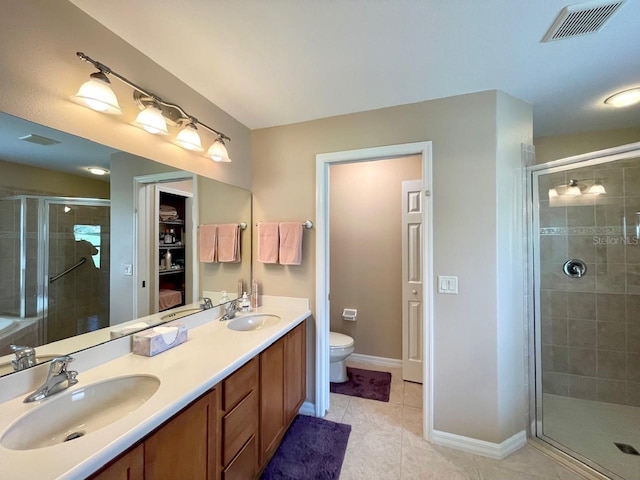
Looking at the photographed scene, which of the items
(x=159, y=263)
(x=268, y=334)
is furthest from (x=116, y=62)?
(x=268, y=334)

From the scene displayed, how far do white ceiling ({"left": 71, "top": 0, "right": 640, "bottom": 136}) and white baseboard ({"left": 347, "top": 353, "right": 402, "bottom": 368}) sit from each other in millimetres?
2555

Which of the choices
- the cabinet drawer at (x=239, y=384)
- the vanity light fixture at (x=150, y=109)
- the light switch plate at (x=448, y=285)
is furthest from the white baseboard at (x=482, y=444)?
the vanity light fixture at (x=150, y=109)

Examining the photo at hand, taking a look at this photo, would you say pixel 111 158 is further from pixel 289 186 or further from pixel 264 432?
pixel 264 432

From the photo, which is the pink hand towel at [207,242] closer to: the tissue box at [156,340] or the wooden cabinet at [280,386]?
the tissue box at [156,340]

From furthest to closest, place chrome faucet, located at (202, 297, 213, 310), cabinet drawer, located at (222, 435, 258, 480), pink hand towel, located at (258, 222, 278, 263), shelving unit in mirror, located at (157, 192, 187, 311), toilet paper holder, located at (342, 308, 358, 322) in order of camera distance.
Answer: toilet paper holder, located at (342, 308, 358, 322) < pink hand towel, located at (258, 222, 278, 263) < chrome faucet, located at (202, 297, 213, 310) < shelving unit in mirror, located at (157, 192, 187, 311) < cabinet drawer, located at (222, 435, 258, 480)

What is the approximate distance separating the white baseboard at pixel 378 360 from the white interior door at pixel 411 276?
0.85 feet

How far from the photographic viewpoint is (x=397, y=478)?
152cm

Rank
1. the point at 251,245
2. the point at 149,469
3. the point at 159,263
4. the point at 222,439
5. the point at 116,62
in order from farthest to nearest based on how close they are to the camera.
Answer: the point at 251,245 < the point at 159,263 < the point at 116,62 < the point at 222,439 < the point at 149,469

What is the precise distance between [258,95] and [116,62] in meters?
0.77

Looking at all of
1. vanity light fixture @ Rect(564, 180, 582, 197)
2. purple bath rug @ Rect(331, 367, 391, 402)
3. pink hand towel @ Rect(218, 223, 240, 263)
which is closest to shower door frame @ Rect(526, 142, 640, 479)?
vanity light fixture @ Rect(564, 180, 582, 197)

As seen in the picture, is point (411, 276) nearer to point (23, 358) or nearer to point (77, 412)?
point (77, 412)

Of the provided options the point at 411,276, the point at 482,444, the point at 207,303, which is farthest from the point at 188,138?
the point at 482,444

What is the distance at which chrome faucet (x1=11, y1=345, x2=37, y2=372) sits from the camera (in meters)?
0.94

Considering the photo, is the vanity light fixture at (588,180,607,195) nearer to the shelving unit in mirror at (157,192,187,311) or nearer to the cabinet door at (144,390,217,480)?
the cabinet door at (144,390,217,480)
